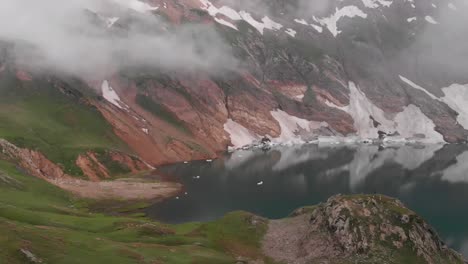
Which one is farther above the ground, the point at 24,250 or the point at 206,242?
the point at 24,250

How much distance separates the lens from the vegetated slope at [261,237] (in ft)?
187

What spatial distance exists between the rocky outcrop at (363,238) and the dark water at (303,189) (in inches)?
1251

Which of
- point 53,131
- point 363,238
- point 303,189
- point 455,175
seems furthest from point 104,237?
point 455,175

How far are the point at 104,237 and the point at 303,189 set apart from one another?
307 ft

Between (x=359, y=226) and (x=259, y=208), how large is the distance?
54.9m

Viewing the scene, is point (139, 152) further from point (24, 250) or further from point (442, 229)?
point (24, 250)

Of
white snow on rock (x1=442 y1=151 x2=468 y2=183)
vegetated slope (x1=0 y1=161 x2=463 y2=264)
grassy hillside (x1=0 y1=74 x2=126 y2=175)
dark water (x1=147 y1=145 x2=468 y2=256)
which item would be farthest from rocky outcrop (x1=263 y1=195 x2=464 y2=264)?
white snow on rock (x1=442 y1=151 x2=468 y2=183)

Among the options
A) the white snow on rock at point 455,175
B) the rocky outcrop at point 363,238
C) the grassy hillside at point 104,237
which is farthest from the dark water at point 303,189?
the rocky outcrop at point 363,238

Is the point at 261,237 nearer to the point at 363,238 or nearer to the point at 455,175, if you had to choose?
the point at 363,238

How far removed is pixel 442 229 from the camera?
109 metres

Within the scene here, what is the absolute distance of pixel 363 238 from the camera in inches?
2613

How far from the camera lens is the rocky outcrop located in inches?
2559

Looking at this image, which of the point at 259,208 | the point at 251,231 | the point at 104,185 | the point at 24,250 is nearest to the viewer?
the point at 24,250

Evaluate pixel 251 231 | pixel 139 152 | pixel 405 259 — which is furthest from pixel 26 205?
pixel 139 152
